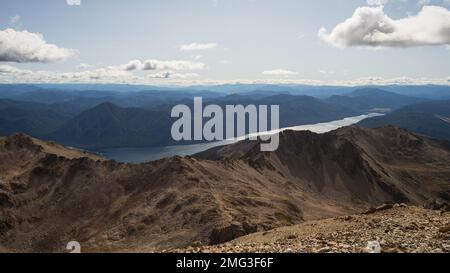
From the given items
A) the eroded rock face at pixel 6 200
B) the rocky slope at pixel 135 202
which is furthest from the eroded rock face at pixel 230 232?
the eroded rock face at pixel 6 200

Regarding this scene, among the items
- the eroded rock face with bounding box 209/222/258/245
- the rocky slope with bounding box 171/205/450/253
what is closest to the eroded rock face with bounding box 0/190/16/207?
the eroded rock face with bounding box 209/222/258/245

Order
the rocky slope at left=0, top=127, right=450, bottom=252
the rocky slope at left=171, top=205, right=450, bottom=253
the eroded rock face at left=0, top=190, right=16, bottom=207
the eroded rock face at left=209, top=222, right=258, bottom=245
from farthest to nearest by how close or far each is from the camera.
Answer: the eroded rock face at left=0, top=190, right=16, bottom=207 < the rocky slope at left=0, top=127, right=450, bottom=252 < the eroded rock face at left=209, top=222, right=258, bottom=245 < the rocky slope at left=171, top=205, right=450, bottom=253

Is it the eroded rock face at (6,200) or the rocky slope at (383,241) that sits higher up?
the rocky slope at (383,241)

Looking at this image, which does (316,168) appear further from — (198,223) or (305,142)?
(198,223)

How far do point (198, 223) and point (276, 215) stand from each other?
18.3m

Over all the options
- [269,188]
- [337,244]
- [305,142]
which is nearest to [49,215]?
[269,188]

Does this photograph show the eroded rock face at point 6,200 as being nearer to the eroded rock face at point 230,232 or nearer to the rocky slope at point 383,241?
the eroded rock face at point 230,232

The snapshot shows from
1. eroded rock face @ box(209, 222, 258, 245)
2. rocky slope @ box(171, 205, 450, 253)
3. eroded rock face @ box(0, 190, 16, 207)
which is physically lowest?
eroded rock face @ box(0, 190, 16, 207)

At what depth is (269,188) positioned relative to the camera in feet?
388

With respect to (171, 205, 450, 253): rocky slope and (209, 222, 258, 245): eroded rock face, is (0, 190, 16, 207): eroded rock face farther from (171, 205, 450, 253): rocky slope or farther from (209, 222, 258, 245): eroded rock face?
(171, 205, 450, 253): rocky slope

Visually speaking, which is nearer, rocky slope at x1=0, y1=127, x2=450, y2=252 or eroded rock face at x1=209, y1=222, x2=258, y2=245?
eroded rock face at x1=209, y1=222, x2=258, y2=245

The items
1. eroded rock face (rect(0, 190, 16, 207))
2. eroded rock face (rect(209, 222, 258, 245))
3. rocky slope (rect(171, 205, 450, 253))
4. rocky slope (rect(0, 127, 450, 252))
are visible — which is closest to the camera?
rocky slope (rect(171, 205, 450, 253))

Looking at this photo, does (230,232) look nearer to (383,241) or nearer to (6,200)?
(383,241)

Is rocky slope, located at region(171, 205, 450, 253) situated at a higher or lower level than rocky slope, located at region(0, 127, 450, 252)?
higher
